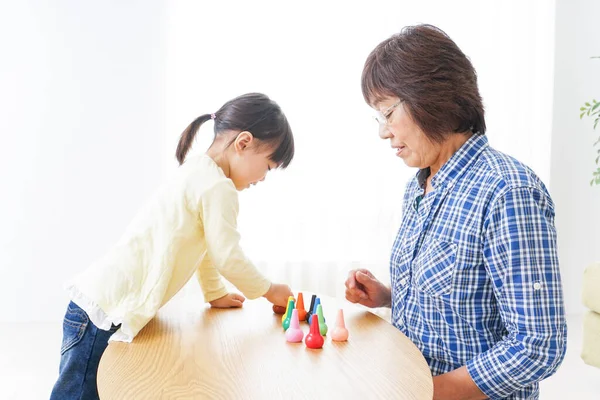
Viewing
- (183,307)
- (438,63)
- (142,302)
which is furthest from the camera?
(183,307)

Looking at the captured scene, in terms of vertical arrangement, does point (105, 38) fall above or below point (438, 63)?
above

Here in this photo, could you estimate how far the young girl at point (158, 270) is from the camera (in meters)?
1.35

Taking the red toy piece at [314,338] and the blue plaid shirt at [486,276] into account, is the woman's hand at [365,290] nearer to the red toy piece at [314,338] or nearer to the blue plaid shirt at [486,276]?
the blue plaid shirt at [486,276]

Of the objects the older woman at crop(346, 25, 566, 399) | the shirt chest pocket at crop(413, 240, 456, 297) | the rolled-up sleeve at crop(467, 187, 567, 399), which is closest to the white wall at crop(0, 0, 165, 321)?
the older woman at crop(346, 25, 566, 399)

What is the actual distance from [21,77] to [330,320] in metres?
2.76

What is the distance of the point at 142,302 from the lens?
1.32 meters

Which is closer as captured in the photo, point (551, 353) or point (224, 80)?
point (551, 353)

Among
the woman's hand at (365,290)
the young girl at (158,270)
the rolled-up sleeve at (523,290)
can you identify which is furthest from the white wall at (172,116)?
the rolled-up sleeve at (523,290)

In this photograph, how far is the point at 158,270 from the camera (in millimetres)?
1372

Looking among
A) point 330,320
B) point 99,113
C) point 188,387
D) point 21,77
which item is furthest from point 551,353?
point 21,77

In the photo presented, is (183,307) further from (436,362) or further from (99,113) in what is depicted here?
(99,113)

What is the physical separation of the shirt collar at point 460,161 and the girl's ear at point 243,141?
60cm

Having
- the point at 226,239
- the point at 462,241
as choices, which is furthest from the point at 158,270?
the point at 462,241

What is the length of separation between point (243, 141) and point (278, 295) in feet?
1.41
